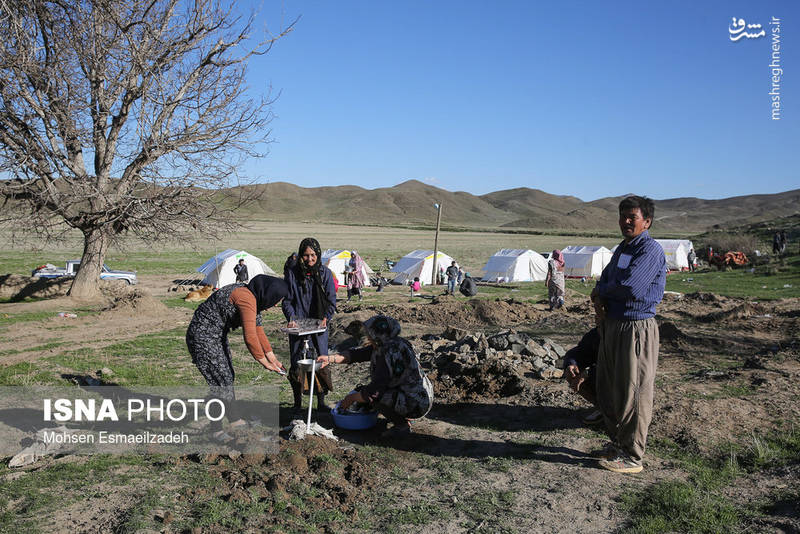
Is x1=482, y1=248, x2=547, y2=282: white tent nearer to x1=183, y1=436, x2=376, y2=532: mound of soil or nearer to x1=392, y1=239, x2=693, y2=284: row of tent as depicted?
x1=392, y1=239, x2=693, y2=284: row of tent

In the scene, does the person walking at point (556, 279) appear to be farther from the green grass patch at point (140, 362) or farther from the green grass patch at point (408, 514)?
the green grass patch at point (408, 514)

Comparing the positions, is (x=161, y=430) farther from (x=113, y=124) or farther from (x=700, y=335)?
(x=113, y=124)

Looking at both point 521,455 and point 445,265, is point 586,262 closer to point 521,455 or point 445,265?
point 445,265

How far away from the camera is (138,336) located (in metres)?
11.5

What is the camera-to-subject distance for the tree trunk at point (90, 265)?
49.4ft

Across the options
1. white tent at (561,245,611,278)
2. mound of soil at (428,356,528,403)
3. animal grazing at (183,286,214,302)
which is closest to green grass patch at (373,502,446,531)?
mound of soil at (428,356,528,403)

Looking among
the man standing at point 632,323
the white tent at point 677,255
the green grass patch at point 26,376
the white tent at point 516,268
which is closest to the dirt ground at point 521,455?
the man standing at point 632,323

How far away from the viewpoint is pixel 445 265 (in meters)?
25.7

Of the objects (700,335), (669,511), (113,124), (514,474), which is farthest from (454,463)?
(113,124)

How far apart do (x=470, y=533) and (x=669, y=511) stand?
1.39 meters

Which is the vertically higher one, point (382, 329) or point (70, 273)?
point (382, 329)

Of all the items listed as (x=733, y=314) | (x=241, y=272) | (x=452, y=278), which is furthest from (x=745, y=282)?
(x=241, y=272)

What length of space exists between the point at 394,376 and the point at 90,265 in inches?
528

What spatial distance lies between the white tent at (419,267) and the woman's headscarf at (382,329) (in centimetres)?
1957
